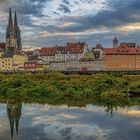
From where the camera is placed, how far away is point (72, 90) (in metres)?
39.2

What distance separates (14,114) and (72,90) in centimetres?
1246

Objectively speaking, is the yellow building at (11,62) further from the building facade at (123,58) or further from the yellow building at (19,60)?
the building facade at (123,58)

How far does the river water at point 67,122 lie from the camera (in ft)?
64.7

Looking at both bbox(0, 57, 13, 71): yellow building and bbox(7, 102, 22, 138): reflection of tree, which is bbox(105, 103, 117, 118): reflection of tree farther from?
bbox(0, 57, 13, 71): yellow building

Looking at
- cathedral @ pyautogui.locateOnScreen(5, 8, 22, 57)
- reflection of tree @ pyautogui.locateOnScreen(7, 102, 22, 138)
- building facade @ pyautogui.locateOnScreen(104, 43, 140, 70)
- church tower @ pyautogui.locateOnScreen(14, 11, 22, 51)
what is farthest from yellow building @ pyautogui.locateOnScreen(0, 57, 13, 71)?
reflection of tree @ pyautogui.locateOnScreen(7, 102, 22, 138)

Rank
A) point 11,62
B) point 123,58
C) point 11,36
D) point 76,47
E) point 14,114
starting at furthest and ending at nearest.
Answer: point 11,36 → point 76,47 → point 11,62 → point 123,58 → point 14,114

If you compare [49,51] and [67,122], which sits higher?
[49,51]

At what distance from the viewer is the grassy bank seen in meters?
35.6

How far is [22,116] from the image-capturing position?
26.8 metres

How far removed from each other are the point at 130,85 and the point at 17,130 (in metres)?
22.1

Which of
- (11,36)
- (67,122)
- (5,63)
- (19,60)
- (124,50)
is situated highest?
(11,36)

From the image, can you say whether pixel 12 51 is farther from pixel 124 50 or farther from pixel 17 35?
pixel 124 50

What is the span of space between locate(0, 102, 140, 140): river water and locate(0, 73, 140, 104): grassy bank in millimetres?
3994

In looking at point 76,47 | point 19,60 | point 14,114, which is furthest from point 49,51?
point 14,114
